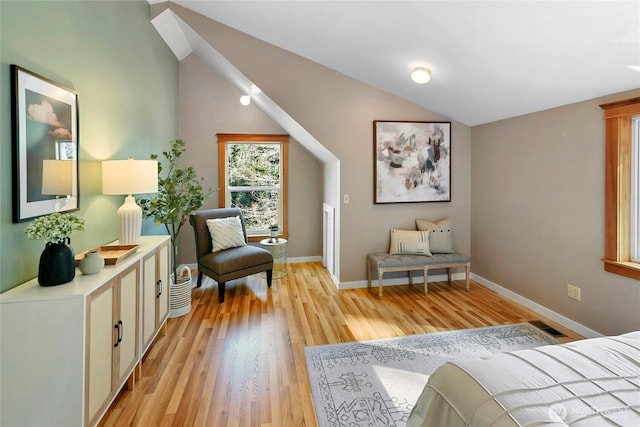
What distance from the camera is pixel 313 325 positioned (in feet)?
9.72

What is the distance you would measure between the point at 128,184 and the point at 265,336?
5.37 feet

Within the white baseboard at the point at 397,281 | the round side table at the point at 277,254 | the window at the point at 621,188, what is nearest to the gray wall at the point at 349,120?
the white baseboard at the point at 397,281

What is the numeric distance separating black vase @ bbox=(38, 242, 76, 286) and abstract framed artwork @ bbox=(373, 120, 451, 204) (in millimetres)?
3105

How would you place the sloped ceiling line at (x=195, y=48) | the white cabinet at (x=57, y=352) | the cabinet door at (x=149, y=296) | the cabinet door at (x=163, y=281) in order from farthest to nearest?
the sloped ceiling line at (x=195, y=48) → the cabinet door at (x=163, y=281) → the cabinet door at (x=149, y=296) → the white cabinet at (x=57, y=352)

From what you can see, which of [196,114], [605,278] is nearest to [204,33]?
[196,114]

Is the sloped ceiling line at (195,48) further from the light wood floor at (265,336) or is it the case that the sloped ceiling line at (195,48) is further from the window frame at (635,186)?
the window frame at (635,186)

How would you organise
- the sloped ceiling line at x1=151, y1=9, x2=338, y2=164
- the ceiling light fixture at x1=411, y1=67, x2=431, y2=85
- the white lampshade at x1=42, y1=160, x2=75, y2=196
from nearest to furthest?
1. the white lampshade at x1=42, y1=160, x2=75, y2=196
2. the ceiling light fixture at x1=411, y1=67, x2=431, y2=85
3. the sloped ceiling line at x1=151, y1=9, x2=338, y2=164

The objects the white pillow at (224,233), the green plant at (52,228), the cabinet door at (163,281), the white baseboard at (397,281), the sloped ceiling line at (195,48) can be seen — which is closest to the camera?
the green plant at (52,228)

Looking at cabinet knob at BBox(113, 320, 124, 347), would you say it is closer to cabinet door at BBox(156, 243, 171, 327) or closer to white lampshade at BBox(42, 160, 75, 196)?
cabinet door at BBox(156, 243, 171, 327)

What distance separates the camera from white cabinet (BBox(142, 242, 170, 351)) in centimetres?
223

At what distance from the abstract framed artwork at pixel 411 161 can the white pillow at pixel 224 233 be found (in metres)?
1.79

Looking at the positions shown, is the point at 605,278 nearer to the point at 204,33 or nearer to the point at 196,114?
the point at 204,33

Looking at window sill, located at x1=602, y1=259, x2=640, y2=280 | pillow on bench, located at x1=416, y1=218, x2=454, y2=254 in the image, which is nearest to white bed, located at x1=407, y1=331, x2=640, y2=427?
window sill, located at x1=602, y1=259, x2=640, y2=280

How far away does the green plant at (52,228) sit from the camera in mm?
1438
